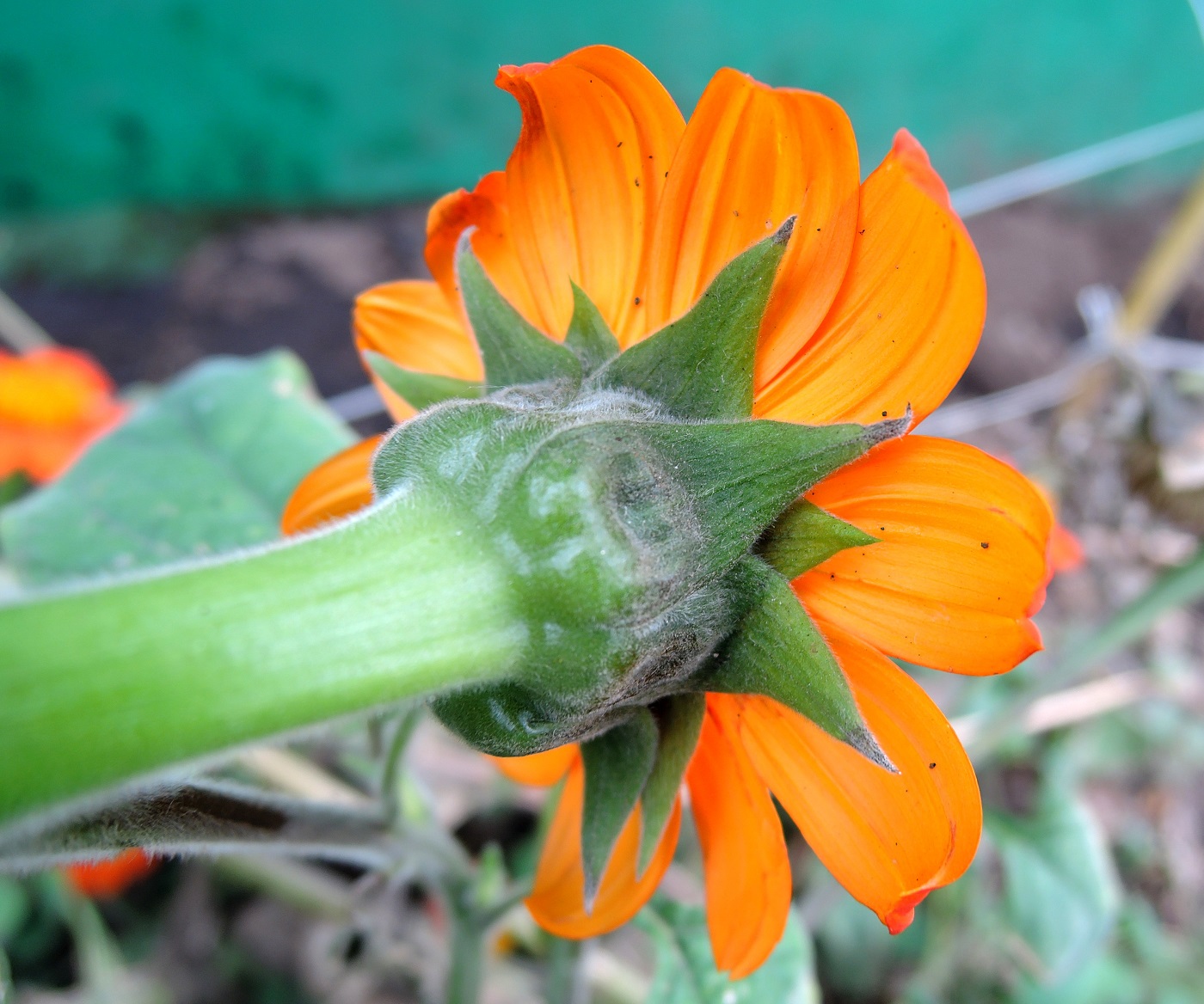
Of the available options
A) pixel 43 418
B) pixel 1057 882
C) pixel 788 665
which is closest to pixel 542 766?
pixel 788 665

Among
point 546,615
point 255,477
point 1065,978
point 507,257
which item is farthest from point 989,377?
point 546,615

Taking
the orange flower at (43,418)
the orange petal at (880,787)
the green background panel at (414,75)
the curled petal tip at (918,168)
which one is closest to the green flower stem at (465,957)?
the orange petal at (880,787)

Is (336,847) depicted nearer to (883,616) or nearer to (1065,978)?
(883,616)

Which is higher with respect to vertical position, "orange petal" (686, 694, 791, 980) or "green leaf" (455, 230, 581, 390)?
"green leaf" (455, 230, 581, 390)

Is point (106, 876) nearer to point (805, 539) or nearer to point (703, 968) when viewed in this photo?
point (703, 968)

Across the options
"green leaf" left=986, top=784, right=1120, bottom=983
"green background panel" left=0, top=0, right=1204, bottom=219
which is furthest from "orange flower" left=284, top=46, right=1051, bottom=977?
"green background panel" left=0, top=0, right=1204, bottom=219

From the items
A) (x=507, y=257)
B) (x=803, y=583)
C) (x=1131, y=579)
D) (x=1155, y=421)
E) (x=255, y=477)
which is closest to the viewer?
(x=803, y=583)

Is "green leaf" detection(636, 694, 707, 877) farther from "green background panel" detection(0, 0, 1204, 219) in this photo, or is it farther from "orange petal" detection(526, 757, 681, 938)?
"green background panel" detection(0, 0, 1204, 219)
